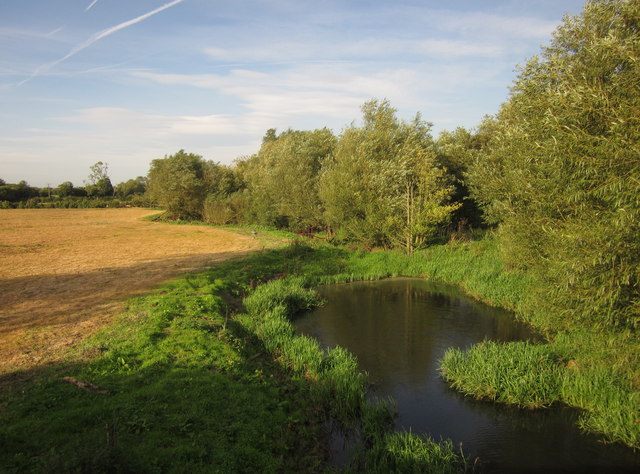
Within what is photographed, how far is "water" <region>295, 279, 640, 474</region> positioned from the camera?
9180 mm

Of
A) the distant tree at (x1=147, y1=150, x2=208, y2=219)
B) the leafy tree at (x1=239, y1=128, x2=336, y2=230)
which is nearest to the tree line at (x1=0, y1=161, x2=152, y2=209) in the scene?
the distant tree at (x1=147, y1=150, x2=208, y2=219)

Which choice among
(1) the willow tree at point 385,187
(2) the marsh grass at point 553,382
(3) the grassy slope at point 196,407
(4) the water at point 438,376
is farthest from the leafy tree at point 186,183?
(2) the marsh grass at point 553,382

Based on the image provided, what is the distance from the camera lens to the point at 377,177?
97.3ft

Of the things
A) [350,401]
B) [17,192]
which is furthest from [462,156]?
[17,192]

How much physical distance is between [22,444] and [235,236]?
34731 millimetres

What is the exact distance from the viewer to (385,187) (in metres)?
29.3

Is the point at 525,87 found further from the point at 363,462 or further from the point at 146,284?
the point at 146,284

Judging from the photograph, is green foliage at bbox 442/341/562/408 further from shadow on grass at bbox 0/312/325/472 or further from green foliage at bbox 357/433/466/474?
shadow on grass at bbox 0/312/325/472

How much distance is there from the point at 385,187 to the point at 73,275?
21061mm

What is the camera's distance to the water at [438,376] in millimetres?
9180

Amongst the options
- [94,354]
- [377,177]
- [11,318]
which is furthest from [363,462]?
[377,177]

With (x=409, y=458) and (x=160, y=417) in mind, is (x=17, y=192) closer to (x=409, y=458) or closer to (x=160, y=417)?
(x=160, y=417)

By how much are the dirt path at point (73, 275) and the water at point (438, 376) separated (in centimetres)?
884

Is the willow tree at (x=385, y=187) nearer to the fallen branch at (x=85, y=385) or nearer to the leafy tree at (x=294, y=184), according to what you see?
the leafy tree at (x=294, y=184)
